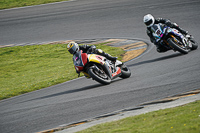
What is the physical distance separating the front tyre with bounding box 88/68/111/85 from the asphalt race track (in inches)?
7.6

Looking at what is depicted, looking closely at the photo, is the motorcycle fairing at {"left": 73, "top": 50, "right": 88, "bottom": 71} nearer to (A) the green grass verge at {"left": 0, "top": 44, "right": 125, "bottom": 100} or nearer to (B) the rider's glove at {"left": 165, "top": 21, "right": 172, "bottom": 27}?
(A) the green grass verge at {"left": 0, "top": 44, "right": 125, "bottom": 100}

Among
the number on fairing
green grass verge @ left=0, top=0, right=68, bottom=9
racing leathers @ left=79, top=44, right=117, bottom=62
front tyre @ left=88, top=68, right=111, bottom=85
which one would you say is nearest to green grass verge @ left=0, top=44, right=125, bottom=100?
racing leathers @ left=79, top=44, right=117, bottom=62

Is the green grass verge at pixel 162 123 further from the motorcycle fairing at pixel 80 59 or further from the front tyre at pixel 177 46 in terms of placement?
the front tyre at pixel 177 46

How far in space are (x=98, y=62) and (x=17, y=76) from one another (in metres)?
6.82

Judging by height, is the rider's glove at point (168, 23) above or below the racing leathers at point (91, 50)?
above

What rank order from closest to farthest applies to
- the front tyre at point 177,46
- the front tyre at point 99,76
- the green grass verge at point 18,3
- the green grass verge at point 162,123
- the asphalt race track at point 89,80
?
the green grass verge at point 162,123, the asphalt race track at point 89,80, the front tyre at point 99,76, the front tyre at point 177,46, the green grass verge at point 18,3

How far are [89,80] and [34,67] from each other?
18.6 ft

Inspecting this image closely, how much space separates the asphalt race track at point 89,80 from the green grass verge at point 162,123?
61.0 inches

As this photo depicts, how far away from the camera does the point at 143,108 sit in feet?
23.6

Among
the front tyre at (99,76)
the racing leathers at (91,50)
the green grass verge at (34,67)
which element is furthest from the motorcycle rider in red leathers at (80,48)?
the green grass verge at (34,67)

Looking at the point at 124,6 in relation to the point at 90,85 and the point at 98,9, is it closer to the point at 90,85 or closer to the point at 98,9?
the point at 98,9

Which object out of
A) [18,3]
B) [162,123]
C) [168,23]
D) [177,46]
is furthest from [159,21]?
[18,3]

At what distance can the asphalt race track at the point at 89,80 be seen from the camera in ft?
27.2

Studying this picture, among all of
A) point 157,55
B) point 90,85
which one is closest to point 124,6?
point 157,55
